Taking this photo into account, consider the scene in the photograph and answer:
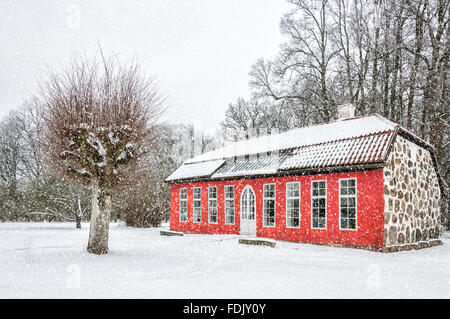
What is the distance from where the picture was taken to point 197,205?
65.9ft

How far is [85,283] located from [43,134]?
6734 mm

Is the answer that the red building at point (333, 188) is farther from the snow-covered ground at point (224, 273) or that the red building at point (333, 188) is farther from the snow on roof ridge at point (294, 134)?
the snow-covered ground at point (224, 273)

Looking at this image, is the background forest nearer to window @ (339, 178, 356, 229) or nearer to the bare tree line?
the bare tree line

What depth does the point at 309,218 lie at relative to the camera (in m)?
14.3

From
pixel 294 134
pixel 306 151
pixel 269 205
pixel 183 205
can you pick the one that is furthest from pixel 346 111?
pixel 183 205

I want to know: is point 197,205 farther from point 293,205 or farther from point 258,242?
point 258,242

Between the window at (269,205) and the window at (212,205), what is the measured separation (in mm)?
3452

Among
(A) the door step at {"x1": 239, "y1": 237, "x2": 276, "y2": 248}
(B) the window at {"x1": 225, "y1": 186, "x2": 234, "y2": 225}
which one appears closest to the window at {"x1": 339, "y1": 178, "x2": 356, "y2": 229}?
(A) the door step at {"x1": 239, "y1": 237, "x2": 276, "y2": 248}

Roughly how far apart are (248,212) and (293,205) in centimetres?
273

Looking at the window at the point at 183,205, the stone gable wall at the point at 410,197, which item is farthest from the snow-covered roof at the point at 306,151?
the window at the point at 183,205

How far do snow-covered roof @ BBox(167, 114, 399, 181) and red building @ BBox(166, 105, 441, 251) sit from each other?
0.04m

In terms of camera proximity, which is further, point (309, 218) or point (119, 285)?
point (309, 218)
